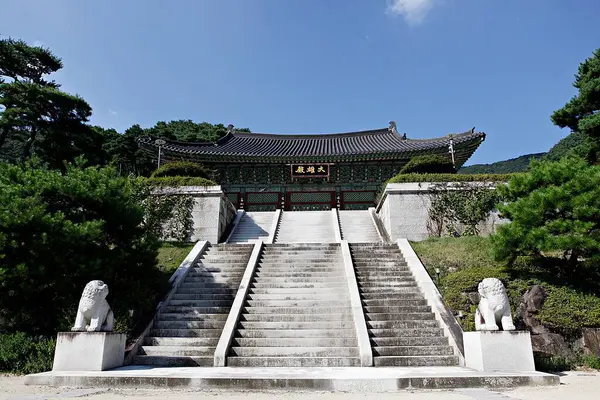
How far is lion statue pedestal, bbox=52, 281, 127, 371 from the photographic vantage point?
645 centimetres

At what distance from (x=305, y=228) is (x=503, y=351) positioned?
11.0 metres

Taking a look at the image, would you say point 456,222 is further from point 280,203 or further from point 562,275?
point 280,203

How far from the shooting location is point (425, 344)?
7723mm

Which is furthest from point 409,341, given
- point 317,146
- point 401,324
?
point 317,146

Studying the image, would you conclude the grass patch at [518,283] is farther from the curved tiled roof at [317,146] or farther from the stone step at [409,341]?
the curved tiled roof at [317,146]

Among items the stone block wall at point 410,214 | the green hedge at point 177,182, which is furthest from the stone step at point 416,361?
the green hedge at point 177,182

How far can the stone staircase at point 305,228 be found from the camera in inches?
613

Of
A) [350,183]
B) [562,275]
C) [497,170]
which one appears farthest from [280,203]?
[497,170]

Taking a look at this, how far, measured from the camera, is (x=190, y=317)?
28.7 ft

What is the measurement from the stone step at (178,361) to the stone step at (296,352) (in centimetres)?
50

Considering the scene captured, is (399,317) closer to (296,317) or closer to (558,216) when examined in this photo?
(296,317)

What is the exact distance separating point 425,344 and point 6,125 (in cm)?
2345

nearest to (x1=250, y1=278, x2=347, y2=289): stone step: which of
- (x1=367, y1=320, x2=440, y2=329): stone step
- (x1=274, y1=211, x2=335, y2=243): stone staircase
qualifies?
(x1=367, y1=320, x2=440, y2=329): stone step

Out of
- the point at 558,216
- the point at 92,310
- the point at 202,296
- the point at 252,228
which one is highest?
the point at 252,228
